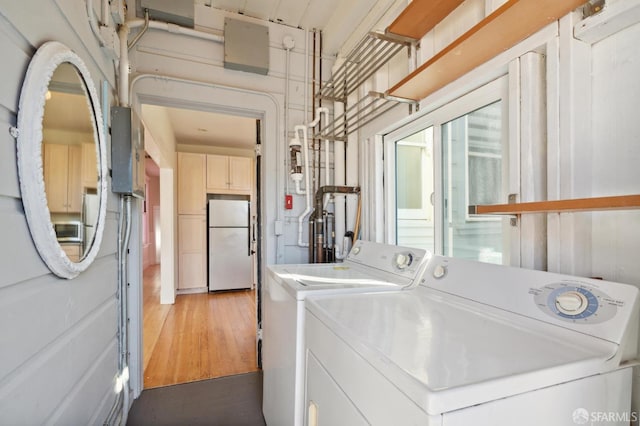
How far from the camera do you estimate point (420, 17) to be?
141 cm

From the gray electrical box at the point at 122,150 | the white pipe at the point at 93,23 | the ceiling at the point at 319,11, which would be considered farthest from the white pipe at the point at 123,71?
the ceiling at the point at 319,11

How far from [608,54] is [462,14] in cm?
66

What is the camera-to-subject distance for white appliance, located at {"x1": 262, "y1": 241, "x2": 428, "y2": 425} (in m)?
1.15

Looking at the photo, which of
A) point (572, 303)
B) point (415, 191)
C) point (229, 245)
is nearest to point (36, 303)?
point (572, 303)

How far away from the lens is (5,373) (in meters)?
0.70

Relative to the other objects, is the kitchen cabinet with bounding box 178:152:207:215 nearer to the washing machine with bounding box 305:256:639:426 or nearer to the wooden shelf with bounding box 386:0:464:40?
the wooden shelf with bounding box 386:0:464:40

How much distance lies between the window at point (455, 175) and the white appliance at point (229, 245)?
3467 millimetres

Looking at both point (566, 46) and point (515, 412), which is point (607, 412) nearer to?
point (515, 412)

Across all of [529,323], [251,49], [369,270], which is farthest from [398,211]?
[251,49]

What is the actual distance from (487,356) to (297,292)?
685 millimetres

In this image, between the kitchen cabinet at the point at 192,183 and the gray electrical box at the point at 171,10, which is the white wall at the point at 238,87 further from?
the kitchen cabinet at the point at 192,183

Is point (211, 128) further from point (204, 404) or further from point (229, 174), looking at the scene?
point (204, 404)

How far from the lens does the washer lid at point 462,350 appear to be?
536 mm

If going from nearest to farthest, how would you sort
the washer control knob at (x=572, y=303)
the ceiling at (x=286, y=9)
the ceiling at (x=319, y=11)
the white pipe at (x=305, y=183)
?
the washer control knob at (x=572, y=303) < the ceiling at (x=319, y=11) < the ceiling at (x=286, y=9) < the white pipe at (x=305, y=183)
